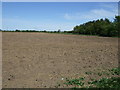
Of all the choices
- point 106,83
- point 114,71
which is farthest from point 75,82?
point 114,71

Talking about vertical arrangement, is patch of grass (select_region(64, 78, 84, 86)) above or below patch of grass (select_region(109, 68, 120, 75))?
below

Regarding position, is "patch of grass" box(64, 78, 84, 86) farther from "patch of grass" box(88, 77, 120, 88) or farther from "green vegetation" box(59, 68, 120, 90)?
"patch of grass" box(88, 77, 120, 88)

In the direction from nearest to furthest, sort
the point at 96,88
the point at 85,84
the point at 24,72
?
1. the point at 96,88
2. the point at 85,84
3. the point at 24,72

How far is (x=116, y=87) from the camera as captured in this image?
5258 millimetres

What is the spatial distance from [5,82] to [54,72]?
200cm

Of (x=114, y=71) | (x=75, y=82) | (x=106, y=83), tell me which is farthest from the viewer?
(x=114, y=71)

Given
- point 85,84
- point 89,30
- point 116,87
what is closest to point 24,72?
point 85,84

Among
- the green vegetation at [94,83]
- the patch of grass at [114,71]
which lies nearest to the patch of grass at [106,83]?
the green vegetation at [94,83]

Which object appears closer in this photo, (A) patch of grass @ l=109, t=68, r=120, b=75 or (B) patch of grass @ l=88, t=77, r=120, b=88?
(B) patch of grass @ l=88, t=77, r=120, b=88

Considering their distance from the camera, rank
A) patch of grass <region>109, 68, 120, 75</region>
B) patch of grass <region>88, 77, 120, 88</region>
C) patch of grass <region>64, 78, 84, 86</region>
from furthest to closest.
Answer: patch of grass <region>109, 68, 120, 75</region> < patch of grass <region>64, 78, 84, 86</region> < patch of grass <region>88, 77, 120, 88</region>

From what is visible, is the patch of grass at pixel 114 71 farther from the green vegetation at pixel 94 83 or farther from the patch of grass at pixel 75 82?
the patch of grass at pixel 75 82

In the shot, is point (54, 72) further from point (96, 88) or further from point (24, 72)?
point (96, 88)

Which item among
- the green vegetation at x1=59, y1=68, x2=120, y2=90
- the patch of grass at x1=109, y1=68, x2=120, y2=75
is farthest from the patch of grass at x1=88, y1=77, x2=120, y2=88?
the patch of grass at x1=109, y1=68, x2=120, y2=75

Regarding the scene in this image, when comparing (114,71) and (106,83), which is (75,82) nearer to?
(106,83)
